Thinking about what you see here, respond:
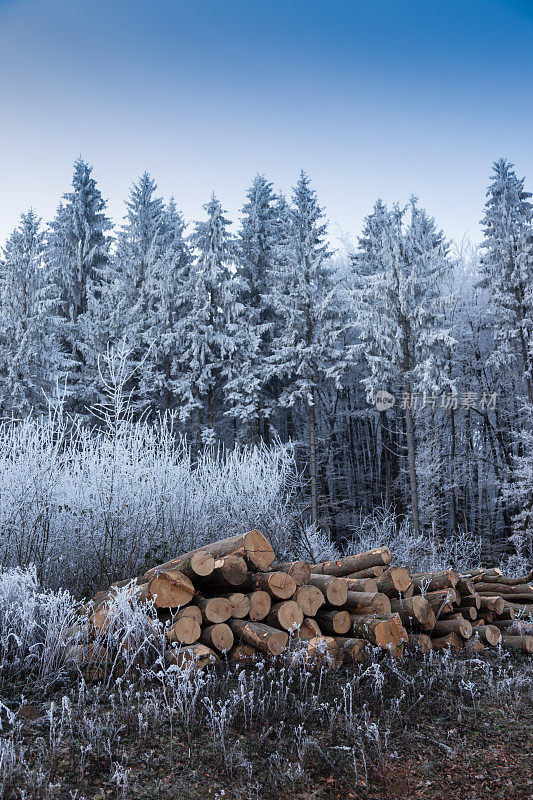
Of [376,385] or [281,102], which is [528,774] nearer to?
[376,385]

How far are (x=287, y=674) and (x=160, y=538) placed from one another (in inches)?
176

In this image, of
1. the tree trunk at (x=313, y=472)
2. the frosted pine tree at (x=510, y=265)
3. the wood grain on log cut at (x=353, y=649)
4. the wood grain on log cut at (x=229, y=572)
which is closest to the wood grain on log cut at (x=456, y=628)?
the wood grain on log cut at (x=353, y=649)

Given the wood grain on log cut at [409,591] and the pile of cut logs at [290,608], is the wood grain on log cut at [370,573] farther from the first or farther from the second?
the wood grain on log cut at [409,591]

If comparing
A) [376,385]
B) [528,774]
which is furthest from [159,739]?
[376,385]

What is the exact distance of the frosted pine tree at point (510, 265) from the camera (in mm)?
18016

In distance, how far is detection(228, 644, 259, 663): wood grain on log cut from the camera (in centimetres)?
454

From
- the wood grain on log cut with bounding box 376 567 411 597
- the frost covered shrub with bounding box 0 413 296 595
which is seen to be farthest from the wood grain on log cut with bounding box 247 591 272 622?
the frost covered shrub with bounding box 0 413 296 595

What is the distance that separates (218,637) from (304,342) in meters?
16.1

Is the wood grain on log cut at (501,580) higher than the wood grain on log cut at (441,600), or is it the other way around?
the wood grain on log cut at (441,600)

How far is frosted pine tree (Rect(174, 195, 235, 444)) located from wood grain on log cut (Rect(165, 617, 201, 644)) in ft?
51.0

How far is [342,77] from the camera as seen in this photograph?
17656 mm

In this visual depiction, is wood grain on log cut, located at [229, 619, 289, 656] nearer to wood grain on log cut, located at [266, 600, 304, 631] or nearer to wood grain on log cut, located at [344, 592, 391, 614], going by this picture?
wood grain on log cut, located at [266, 600, 304, 631]

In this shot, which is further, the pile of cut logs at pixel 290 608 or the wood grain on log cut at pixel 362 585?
the wood grain on log cut at pixel 362 585

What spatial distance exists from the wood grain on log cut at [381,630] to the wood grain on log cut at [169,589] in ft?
5.67
